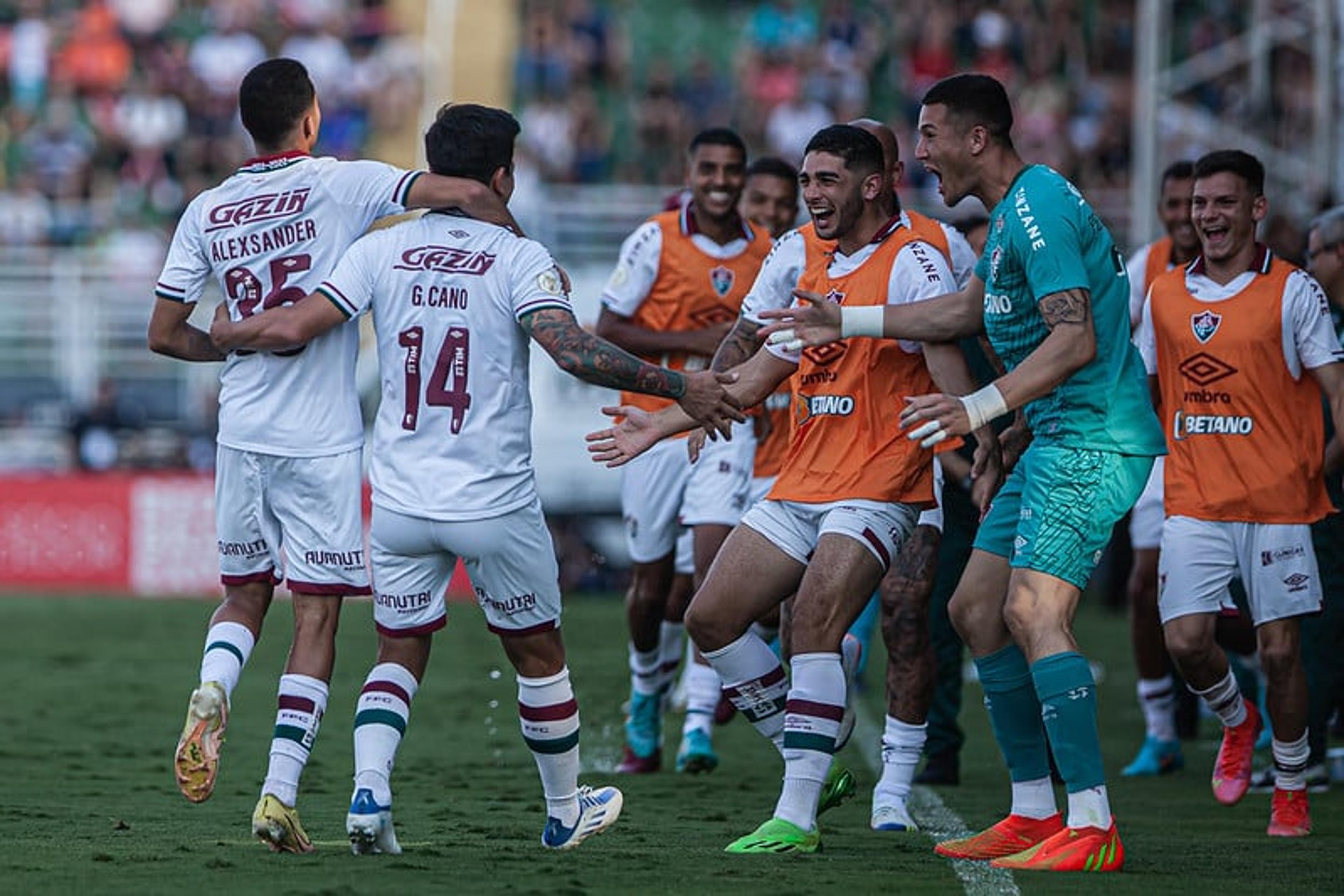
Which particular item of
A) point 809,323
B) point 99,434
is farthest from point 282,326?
point 99,434

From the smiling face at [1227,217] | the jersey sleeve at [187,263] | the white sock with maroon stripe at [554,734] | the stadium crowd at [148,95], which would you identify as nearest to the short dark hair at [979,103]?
the smiling face at [1227,217]

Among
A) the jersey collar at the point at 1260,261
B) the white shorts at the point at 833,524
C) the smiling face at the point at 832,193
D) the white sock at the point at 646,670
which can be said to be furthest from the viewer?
the white sock at the point at 646,670

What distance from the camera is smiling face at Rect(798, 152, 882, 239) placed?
7691 mm

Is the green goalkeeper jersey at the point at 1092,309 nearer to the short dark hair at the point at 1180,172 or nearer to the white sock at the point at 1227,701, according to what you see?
the white sock at the point at 1227,701

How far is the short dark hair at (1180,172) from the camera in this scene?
426 inches

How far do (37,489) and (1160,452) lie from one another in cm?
1691

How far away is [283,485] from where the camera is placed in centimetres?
746

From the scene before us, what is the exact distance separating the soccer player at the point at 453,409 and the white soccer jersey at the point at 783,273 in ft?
2.97

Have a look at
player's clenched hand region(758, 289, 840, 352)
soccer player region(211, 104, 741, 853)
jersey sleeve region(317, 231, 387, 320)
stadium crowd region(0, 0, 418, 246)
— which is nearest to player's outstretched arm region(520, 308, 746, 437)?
soccer player region(211, 104, 741, 853)

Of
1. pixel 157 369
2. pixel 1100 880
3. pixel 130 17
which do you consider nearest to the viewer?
pixel 1100 880

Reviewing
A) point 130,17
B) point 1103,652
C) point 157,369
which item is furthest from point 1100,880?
point 130,17

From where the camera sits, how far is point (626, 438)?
24.1 ft

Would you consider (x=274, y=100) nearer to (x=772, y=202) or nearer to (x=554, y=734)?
(x=554, y=734)

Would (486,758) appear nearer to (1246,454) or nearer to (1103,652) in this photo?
(1246,454)
